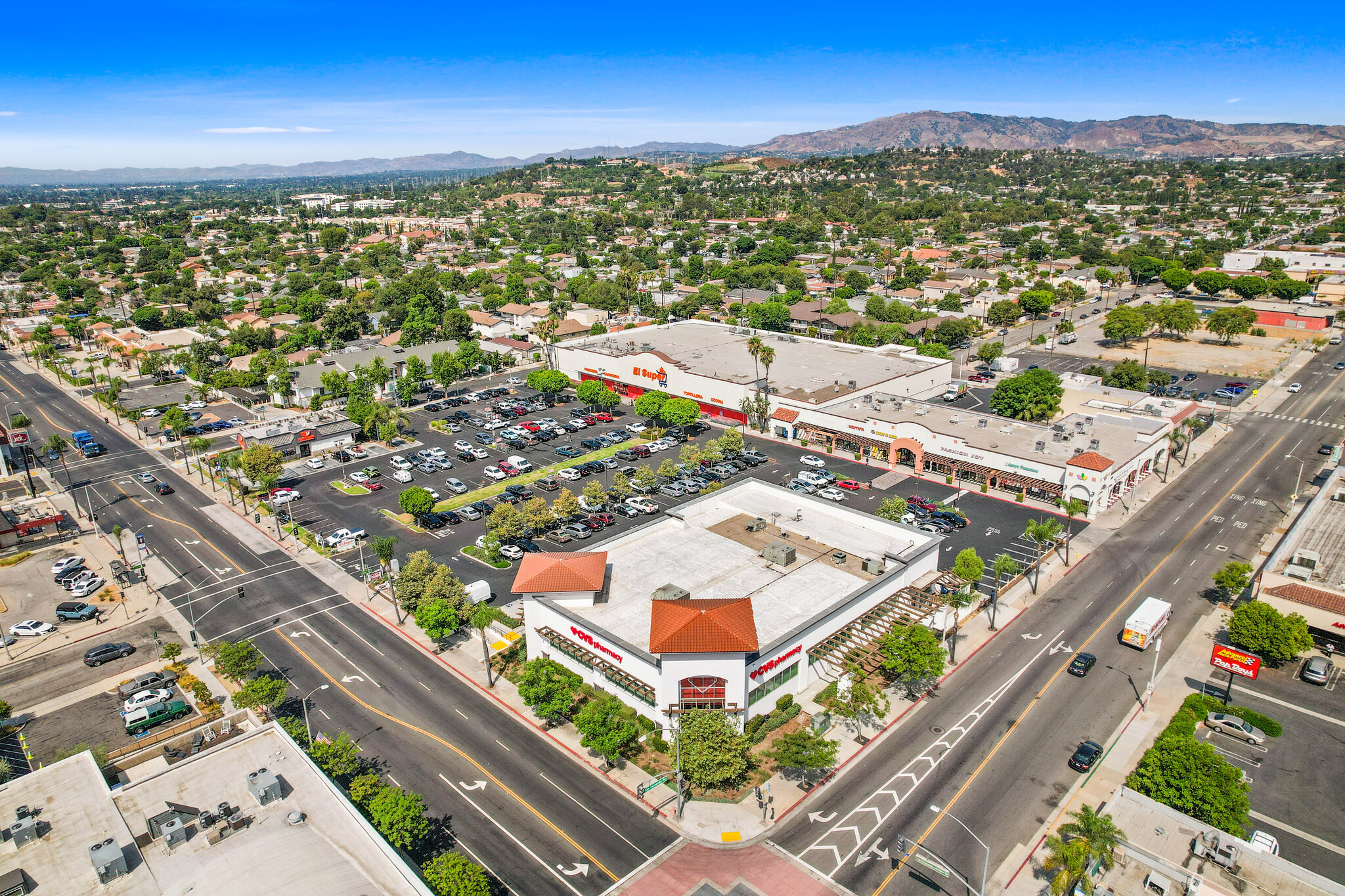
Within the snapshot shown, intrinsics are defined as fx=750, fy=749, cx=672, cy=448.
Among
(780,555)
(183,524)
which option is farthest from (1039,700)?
→ (183,524)

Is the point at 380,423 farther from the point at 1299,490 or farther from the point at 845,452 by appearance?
the point at 1299,490

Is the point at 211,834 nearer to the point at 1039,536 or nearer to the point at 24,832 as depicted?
the point at 24,832

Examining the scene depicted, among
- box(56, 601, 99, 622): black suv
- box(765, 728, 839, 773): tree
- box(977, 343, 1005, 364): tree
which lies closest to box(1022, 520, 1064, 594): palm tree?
box(765, 728, 839, 773): tree

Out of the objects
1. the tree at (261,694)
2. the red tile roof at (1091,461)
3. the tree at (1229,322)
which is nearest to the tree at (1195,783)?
the red tile roof at (1091,461)

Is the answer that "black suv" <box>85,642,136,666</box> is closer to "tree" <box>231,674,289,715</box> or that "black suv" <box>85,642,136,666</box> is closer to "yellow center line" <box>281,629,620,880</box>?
"yellow center line" <box>281,629,620,880</box>

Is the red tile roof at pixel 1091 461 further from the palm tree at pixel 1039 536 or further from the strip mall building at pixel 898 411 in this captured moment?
the palm tree at pixel 1039 536

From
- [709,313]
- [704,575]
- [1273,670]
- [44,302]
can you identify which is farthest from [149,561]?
[44,302]
